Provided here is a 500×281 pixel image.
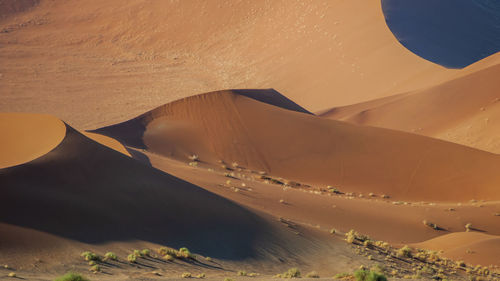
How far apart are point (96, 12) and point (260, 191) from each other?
50.1 m

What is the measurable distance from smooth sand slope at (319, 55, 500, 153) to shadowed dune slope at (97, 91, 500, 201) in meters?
6.72

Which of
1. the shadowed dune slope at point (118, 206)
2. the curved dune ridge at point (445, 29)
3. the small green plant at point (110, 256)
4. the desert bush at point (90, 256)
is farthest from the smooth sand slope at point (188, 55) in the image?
the desert bush at point (90, 256)

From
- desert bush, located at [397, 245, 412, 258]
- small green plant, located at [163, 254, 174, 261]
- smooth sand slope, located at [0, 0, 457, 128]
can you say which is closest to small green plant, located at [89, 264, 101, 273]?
small green plant, located at [163, 254, 174, 261]

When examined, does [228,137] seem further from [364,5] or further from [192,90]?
[364,5]

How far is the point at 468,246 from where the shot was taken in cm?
1752

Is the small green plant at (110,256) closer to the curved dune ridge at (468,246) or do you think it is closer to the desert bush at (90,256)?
the desert bush at (90,256)

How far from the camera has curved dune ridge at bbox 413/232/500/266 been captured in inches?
665

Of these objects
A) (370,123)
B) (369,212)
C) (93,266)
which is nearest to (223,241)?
(93,266)

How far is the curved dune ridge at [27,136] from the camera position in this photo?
13.2 metres

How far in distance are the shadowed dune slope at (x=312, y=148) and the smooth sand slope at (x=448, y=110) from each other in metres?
6.72

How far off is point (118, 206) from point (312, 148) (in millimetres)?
15717

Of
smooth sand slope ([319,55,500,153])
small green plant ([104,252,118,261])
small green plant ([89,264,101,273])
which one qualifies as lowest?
small green plant ([89,264,101,273])

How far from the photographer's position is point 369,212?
2036cm

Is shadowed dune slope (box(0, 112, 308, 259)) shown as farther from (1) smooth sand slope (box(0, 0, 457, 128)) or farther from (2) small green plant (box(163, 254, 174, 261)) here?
(1) smooth sand slope (box(0, 0, 457, 128))
